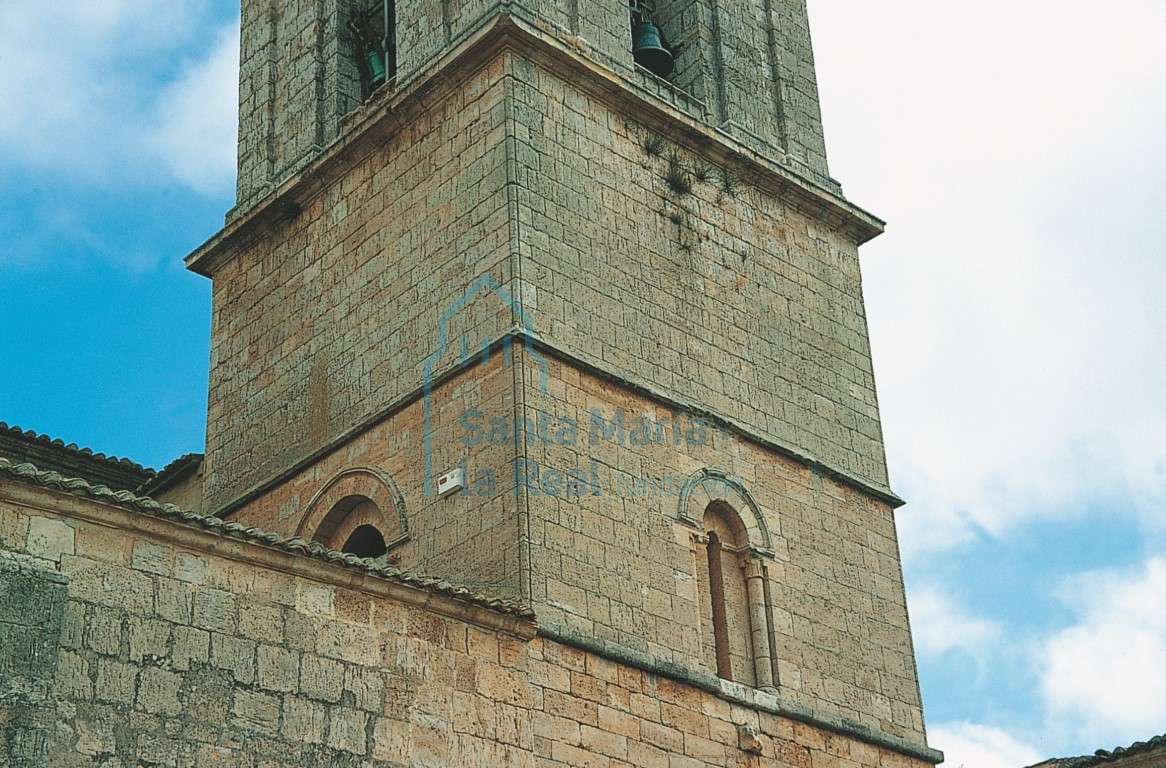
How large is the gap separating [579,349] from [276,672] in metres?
4.29

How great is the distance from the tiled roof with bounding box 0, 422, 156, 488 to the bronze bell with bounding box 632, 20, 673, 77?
6654 mm

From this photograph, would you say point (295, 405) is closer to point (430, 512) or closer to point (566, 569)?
point (430, 512)

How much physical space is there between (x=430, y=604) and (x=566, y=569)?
154 centimetres

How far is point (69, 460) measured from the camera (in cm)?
1755

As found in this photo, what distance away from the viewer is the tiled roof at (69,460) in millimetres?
16953

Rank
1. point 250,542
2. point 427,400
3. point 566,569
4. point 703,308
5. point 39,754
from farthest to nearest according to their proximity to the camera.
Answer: point 703,308
point 427,400
point 566,569
point 250,542
point 39,754

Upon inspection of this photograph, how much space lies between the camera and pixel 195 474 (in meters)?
17.1

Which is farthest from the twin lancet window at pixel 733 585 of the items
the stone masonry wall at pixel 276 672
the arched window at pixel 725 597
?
the stone masonry wall at pixel 276 672

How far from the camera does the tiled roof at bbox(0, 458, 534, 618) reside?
1006 centimetres

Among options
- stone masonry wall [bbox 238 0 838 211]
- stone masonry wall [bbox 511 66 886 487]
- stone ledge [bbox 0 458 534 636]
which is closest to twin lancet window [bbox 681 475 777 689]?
stone masonry wall [bbox 511 66 886 487]

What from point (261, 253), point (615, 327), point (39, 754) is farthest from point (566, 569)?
point (261, 253)

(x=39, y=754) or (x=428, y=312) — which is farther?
(x=428, y=312)

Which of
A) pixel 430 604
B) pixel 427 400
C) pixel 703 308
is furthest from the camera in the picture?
pixel 703 308

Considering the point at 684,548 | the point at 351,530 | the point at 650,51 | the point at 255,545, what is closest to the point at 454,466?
the point at 351,530
